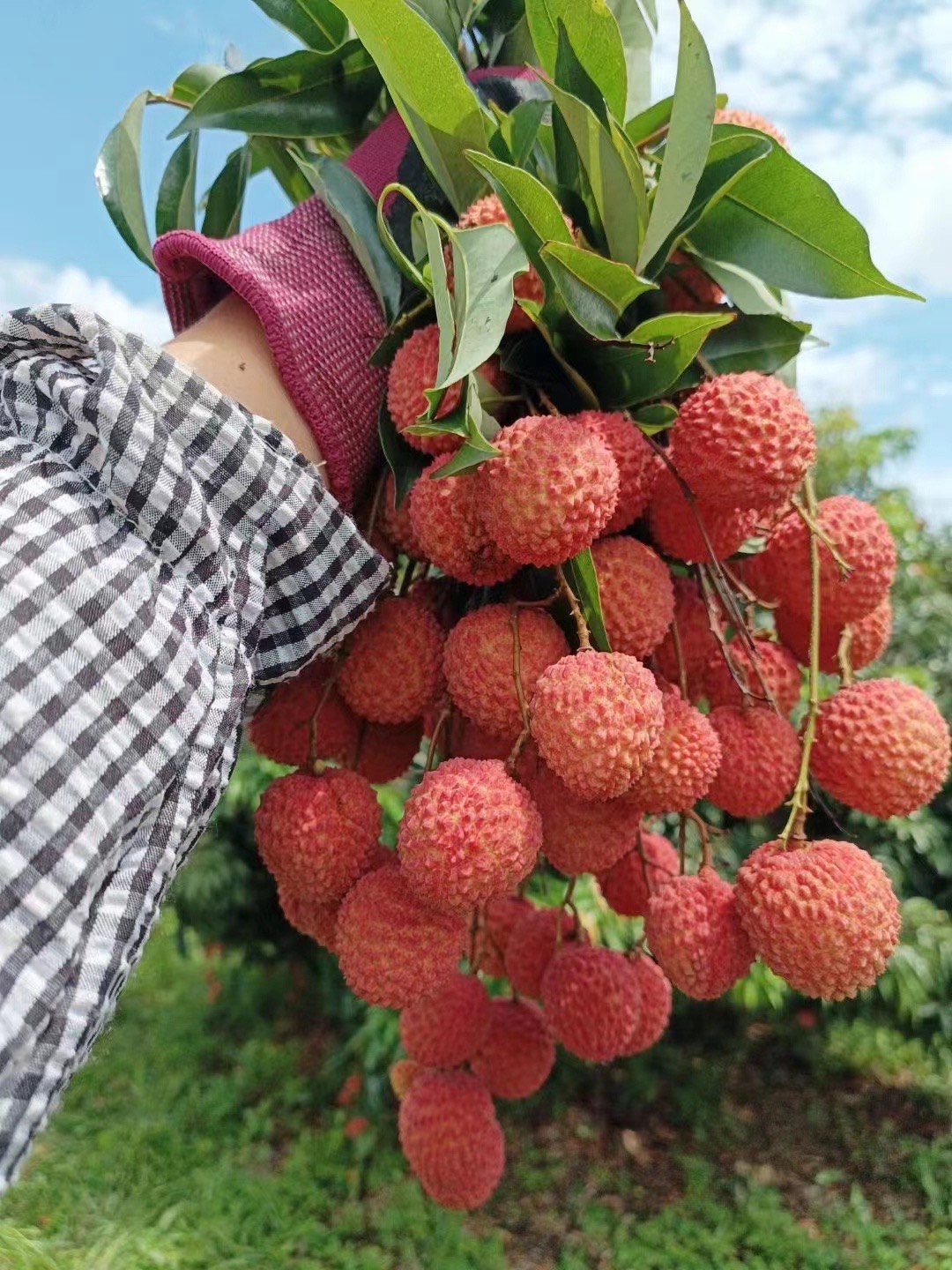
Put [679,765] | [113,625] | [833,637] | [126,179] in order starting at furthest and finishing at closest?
1. [126,179]
2. [833,637]
3. [679,765]
4. [113,625]

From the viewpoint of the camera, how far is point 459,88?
0.52 m

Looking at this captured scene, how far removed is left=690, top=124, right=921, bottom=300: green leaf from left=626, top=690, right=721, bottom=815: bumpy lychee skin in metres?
0.26

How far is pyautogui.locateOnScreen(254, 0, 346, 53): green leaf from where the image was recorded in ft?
2.16

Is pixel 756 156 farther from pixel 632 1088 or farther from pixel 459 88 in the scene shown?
pixel 632 1088

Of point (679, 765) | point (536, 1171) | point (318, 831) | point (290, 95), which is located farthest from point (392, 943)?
point (536, 1171)

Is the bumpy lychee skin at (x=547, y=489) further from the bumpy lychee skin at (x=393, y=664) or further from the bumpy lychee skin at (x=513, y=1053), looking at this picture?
the bumpy lychee skin at (x=513, y=1053)

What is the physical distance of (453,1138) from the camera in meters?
0.73

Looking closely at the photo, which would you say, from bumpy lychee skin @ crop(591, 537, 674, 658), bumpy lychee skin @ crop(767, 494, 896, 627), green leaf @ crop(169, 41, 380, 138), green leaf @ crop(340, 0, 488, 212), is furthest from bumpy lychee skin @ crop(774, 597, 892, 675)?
green leaf @ crop(169, 41, 380, 138)

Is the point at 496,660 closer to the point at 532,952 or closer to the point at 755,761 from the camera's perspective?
the point at 755,761

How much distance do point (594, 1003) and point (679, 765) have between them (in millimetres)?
215

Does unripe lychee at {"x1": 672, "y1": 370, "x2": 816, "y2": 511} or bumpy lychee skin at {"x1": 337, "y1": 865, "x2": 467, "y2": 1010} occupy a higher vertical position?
unripe lychee at {"x1": 672, "y1": 370, "x2": 816, "y2": 511}

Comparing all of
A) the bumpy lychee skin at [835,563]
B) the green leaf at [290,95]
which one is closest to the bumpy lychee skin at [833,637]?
the bumpy lychee skin at [835,563]

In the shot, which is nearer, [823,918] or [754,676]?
[823,918]

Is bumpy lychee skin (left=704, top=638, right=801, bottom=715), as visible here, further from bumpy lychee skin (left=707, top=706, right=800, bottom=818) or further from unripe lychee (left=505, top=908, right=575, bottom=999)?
unripe lychee (left=505, top=908, right=575, bottom=999)
